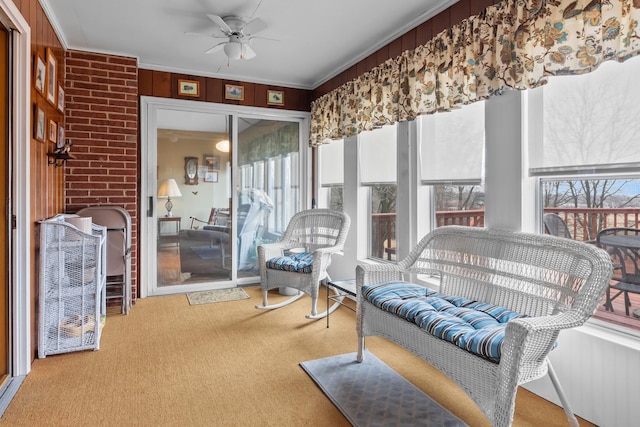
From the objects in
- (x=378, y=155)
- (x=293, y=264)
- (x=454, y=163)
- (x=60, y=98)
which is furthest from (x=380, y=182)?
(x=60, y=98)

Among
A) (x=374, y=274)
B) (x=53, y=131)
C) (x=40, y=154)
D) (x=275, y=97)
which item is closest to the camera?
(x=374, y=274)

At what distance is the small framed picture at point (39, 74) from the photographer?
8.73 feet

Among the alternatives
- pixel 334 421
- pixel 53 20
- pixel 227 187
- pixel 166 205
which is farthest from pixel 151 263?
pixel 334 421

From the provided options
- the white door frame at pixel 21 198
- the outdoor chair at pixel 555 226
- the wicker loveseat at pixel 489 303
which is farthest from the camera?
the white door frame at pixel 21 198

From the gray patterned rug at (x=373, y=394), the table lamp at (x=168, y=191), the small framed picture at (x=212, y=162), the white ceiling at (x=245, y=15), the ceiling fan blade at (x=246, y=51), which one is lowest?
the gray patterned rug at (x=373, y=394)

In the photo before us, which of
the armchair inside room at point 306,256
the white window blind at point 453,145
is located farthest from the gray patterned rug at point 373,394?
the white window blind at point 453,145

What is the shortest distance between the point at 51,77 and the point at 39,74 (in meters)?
0.39

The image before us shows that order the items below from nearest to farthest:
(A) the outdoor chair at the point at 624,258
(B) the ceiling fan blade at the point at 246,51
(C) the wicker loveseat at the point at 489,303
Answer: (C) the wicker loveseat at the point at 489,303, (A) the outdoor chair at the point at 624,258, (B) the ceiling fan blade at the point at 246,51

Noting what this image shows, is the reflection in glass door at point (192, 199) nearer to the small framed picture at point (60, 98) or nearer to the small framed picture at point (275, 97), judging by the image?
the small framed picture at point (275, 97)

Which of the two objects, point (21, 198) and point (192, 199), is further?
point (192, 199)

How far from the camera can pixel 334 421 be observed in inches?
76.7

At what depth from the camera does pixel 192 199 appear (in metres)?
4.46

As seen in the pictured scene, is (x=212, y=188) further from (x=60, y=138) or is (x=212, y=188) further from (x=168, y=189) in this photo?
(x=60, y=138)

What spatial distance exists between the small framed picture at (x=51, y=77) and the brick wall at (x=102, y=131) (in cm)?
49
